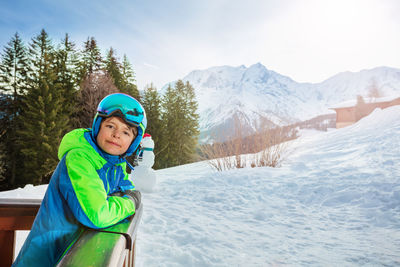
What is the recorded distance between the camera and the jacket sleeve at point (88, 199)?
0.97 m

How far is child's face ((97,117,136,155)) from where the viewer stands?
1.38m

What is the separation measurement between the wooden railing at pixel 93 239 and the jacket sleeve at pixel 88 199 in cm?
6

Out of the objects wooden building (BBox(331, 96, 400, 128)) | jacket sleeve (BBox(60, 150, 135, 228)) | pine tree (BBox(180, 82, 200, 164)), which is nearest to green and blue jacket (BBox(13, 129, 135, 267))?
jacket sleeve (BBox(60, 150, 135, 228))

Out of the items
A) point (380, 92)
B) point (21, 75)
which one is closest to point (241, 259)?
point (21, 75)

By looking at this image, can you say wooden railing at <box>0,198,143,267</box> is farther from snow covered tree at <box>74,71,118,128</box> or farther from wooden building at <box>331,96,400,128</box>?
wooden building at <box>331,96,400,128</box>

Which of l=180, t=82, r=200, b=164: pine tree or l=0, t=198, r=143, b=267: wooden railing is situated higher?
l=180, t=82, r=200, b=164: pine tree

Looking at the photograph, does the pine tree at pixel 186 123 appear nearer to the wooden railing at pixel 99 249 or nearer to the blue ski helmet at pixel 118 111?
the blue ski helmet at pixel 118 111

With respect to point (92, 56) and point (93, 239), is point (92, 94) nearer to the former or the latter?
point (92, 56)

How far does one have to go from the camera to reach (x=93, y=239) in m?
0.74

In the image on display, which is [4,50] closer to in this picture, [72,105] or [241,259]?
[72,105]

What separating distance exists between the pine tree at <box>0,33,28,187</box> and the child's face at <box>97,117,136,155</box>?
22.2 m

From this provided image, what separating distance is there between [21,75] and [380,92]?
169ft

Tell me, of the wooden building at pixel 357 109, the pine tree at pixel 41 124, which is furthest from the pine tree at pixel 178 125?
the wooden building at pixel 357 109

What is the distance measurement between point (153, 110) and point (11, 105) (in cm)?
1352
